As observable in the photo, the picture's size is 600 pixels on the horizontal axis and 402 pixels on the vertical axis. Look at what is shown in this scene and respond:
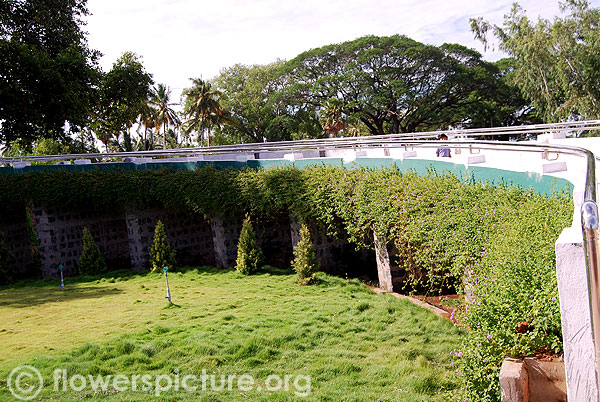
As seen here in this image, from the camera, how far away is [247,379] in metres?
8.44

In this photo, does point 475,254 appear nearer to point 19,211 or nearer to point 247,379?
point 247,379

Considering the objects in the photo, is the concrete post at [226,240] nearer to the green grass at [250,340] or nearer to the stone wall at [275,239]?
the stone wall at [275,239]

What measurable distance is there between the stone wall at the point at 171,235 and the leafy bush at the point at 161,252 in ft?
4.43

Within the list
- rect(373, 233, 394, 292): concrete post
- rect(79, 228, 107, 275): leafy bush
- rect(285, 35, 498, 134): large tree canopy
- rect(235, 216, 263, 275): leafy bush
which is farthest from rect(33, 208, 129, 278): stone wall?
rect(285, 35, 498, 134): large tree canopy

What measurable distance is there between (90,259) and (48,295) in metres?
3.84

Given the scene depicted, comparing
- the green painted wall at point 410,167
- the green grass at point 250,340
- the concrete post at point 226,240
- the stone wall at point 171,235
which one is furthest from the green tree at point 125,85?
the green grass at point 250,340

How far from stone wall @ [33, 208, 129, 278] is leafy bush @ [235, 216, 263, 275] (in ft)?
25.5

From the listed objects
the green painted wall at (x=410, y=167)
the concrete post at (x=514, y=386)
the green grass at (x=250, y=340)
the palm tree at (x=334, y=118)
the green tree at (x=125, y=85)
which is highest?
the green tree at (x=125, y=85)

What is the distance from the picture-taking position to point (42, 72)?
2325 centimetres

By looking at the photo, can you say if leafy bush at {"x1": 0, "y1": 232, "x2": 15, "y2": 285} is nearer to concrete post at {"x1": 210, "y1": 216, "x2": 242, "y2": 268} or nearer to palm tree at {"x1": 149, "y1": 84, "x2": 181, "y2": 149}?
concrete post at {"x1": 210, "y1": 216, "x2": 242, "y2": 268}

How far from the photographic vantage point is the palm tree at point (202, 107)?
40.5 metres

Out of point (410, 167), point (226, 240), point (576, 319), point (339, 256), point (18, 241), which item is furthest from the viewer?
point (18, 241)

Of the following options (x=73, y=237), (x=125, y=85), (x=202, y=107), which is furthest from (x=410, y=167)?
(x=202, y=107)

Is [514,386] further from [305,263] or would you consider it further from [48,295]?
[48,295]
